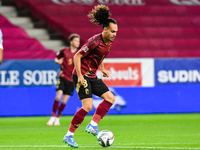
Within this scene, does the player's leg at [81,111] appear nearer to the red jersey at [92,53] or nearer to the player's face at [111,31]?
the red jersey at [92,53]

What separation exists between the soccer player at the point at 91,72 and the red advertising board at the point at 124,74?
653 cm

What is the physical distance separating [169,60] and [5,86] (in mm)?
4831

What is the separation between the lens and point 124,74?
A: 1229 cm

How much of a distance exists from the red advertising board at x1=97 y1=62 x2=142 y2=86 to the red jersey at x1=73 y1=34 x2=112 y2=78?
257 inches

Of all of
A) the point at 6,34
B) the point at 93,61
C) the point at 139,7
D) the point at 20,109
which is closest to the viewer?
the point at 93,61

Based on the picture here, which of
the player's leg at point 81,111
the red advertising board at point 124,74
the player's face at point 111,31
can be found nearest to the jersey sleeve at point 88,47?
the player's face at point 111,31

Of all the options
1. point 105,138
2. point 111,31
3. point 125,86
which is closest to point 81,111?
point 105,138

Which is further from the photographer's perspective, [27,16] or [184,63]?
[27,16]

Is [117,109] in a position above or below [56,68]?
below

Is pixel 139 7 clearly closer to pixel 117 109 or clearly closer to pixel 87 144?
pixel 117 109

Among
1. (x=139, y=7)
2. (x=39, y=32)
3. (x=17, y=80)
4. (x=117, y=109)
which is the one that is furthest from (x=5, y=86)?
(x=139, y=7)

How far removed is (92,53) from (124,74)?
22.2 ft

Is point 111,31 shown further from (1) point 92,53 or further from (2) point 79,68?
(2) point 79,68

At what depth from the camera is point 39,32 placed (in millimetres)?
15695
